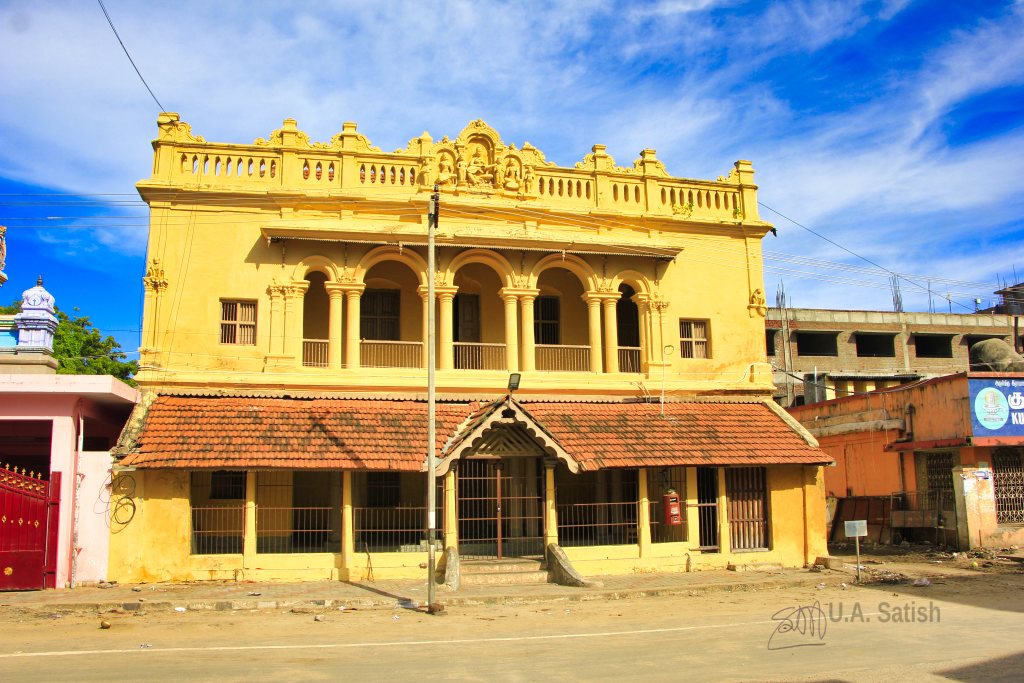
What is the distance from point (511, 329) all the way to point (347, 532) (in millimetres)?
5706

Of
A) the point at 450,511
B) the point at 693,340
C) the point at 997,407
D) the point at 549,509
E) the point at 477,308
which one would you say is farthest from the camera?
the point at 477,308

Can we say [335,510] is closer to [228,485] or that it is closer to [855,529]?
[228,485]

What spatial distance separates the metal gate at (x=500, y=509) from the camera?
17.6m

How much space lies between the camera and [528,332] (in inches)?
755

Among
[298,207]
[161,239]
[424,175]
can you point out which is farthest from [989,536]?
[161,239]

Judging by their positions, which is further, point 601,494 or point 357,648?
point 601,494

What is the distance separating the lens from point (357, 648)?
1064cm

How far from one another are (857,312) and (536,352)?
78.6 ft

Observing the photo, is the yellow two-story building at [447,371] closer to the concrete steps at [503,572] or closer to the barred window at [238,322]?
the barred window at [238,322]

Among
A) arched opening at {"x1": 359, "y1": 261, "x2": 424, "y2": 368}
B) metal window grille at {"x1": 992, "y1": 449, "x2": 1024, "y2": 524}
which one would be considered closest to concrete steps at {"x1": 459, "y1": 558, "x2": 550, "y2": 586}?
arched opening at {"x1": 359, "y1": 261, "x2": 424, "y2": 368}

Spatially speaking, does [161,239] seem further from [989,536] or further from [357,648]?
[989,536]

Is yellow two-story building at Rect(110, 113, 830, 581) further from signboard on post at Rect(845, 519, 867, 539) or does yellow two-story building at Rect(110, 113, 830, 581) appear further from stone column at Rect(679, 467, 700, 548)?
signboard on post at Rect(845, 519, 867, 539)

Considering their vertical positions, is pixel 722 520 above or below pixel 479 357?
below

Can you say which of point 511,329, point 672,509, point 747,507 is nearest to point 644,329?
point 511,329
